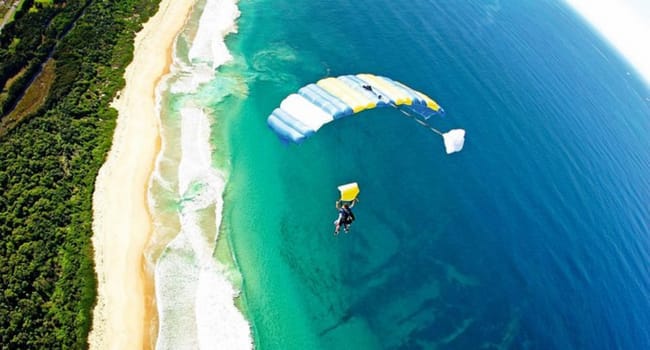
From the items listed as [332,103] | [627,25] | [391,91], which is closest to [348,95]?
[332,103]

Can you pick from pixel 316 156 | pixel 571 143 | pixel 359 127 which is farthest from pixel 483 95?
pixel 316 156

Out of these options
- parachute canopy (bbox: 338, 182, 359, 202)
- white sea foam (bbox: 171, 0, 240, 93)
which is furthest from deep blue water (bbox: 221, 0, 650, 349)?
parachute canopy (bbox: 338, 182, 359, 202)

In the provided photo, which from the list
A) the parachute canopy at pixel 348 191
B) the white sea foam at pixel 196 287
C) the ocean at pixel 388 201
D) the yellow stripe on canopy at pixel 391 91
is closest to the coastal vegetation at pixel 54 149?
the white sea foam at pixel 196 287

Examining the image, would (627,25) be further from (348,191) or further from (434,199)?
(348,191)

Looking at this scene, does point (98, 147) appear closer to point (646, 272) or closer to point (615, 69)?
point (646, 272)

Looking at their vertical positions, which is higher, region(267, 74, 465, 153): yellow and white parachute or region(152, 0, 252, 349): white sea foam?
region(267, 74, 465, 153): yellow and white parachute

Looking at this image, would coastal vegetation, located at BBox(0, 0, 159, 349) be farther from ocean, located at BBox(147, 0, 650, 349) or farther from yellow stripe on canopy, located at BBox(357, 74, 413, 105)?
yellow stripe on canopy, located at BBox(357, 74, 413, 105)
